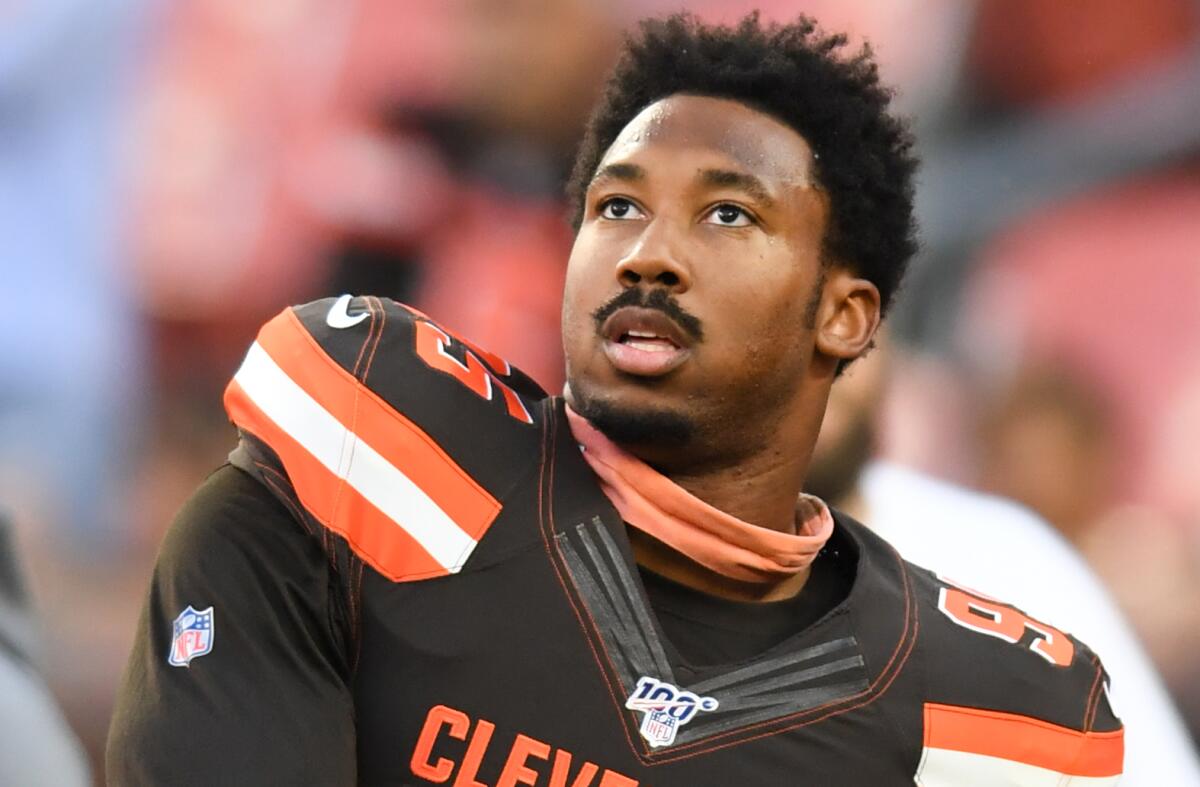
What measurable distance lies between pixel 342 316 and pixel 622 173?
0.25m

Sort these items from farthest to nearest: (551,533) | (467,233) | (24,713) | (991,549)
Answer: (467,233) < (991,549) < (24,713) < (551,533)

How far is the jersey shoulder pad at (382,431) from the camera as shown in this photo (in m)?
1.20

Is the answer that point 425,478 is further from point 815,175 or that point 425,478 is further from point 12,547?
point 12,547

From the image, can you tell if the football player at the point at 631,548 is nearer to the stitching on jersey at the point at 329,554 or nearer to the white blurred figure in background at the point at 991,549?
the stitching on jersey at the point at 329,554

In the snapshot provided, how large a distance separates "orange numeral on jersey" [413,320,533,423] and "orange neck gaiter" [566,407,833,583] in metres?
0.06

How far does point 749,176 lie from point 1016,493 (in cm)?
132

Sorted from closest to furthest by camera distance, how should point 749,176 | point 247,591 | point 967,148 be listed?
point 247,591 → point 749,176 → point 967,148

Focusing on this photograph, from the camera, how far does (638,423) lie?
1.28 m

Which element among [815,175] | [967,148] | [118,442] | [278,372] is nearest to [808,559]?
[815,175]

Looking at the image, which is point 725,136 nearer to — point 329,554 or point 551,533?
point 551,533

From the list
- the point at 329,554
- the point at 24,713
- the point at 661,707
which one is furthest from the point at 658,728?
the point at 24,713

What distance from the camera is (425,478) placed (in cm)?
123

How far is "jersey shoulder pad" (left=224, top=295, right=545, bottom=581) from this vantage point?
120cm

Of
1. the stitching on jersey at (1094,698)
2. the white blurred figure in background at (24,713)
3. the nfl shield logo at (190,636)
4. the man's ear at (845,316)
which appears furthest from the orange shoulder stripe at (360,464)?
the white blurred figure in background at (24,713)
